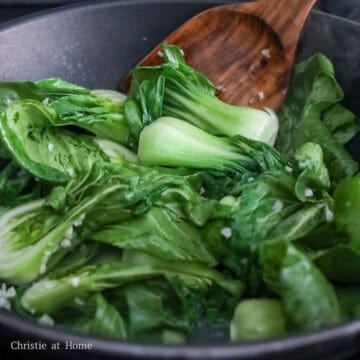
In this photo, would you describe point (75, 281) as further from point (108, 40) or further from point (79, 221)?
point (108, 40)

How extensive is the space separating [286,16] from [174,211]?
491 mm

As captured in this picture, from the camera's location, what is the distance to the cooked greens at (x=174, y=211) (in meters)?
0.83

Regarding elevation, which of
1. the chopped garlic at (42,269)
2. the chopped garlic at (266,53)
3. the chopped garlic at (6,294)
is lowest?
the chopped garlic at (6,294)

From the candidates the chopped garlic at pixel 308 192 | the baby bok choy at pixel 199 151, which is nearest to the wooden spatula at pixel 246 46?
the baby bok choy at pixel 199 151

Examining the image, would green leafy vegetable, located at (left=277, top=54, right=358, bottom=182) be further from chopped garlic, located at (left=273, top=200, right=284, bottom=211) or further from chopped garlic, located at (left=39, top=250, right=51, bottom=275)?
chopped garlic, located at (left=39, top=250, right=51, bottom=275)

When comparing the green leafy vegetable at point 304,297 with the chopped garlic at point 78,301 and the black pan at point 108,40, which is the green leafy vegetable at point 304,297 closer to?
the chopped garlic at point 78,301

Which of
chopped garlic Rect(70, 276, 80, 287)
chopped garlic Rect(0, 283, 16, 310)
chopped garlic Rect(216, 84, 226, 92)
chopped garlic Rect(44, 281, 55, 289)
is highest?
chopped garlic Rect(216, 84, 226, 92)

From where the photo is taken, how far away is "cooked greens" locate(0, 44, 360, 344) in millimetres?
826

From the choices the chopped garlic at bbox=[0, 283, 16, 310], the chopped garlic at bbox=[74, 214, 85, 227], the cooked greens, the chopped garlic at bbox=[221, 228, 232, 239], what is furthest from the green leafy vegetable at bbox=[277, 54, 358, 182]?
the chopped garlic at bbox=[0, 283, 16, 310]

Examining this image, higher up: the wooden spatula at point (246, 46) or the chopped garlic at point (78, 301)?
the wooden spatula at point (246, 46)

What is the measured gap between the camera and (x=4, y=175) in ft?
3.48

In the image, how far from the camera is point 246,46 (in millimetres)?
1256

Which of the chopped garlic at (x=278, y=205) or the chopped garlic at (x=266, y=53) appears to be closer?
the chopped garlic at (x=278, y=205)

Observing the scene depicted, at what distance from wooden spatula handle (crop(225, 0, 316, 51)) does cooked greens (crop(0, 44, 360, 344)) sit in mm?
79
